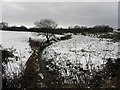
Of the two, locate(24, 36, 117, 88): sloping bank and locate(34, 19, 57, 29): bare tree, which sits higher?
locate(34, 19, 57, 29): bare tree

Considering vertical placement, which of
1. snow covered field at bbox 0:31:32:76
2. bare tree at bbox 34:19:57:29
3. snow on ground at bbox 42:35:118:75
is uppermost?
bare tree at bbox 34:19:57:29

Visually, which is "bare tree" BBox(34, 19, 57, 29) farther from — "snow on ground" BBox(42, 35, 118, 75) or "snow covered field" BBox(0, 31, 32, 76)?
"snow on ground" BBox(42, 35, 118, 75)

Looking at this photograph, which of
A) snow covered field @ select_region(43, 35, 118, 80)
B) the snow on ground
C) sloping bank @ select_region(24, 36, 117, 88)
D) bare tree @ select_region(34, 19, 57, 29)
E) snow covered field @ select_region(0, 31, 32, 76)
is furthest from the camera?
bare tree @ select_region(34, 19, 57, 29)

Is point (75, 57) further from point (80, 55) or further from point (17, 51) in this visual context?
point (17, 51)

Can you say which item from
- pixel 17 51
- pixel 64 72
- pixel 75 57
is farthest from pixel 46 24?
pixel 64 72

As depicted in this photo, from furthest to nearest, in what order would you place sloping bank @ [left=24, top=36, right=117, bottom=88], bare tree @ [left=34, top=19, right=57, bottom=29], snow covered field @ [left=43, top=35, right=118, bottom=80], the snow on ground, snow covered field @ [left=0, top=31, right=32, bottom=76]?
bare tree @ [left=34, top=19, right=57, bottom=29], the snow on ground, snow covered field @ [left=43, top=35, right=118, bottom=80], snow covered field @ [left=0, top=31, right=32, bottom=76], sloping bank @ [left=24, top=36, right=117, bottom=88]

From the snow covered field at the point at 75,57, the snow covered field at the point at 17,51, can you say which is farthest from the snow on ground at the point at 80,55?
the snow covered field at the point at 17,51

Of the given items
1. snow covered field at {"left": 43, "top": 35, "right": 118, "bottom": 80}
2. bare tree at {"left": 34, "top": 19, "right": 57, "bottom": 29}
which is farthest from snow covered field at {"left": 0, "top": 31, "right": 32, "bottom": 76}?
bare tree at {"left": 34, "top": 19, "right": 57, "bottom": 29}

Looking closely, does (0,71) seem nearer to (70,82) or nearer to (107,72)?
(70,82)

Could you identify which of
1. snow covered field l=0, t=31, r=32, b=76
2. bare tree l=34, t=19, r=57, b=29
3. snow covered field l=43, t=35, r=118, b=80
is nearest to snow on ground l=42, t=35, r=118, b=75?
snow covered field l=43, t=35, r=118, b=80

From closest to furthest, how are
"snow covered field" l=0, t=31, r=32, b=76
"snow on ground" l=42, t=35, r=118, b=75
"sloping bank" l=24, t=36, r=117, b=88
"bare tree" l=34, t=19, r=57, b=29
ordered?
"sloping bank" l=24, t=36, r=117, b=88 < "snow covered field" l=0, t=31, r=32, b=76 < "snow on ground" l=42, t=35, r=118, b=75 < "bare tree" l=34, t=19, r=57, b=29

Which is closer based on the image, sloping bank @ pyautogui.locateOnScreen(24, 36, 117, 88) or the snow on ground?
sloping bank @ pyautogui.locateOnScreen(24, 36, 117, 88)

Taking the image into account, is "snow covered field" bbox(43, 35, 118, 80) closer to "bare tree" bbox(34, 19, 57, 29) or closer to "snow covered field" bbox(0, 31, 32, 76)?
"snow covered field" bbox(0, 31, 32, 76)

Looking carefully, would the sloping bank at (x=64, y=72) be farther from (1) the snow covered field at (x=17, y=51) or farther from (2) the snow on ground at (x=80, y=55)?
(1) the snow covered field at (x=17, y=51)
